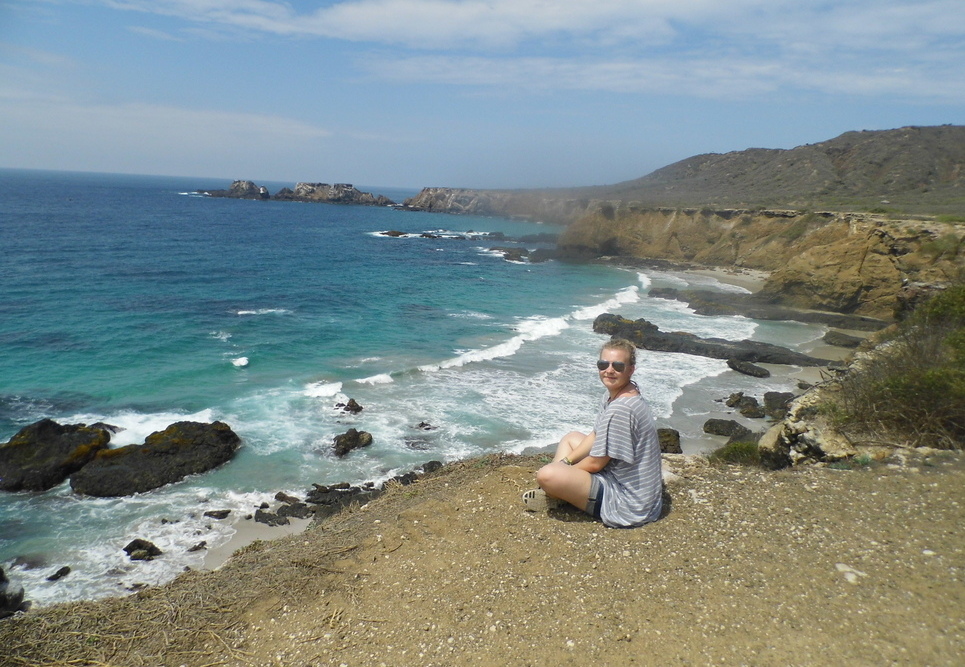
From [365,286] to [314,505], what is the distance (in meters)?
26.7

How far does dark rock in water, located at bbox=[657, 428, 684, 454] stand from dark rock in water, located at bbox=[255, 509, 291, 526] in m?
8.42

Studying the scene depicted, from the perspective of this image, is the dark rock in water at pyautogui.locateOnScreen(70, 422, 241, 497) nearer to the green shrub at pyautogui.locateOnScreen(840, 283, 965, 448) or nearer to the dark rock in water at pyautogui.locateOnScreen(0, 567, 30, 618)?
the dark rock in water at pyautogui.locateOnScreen(0, 567, 30, 618)

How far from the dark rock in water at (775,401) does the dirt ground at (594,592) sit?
469 inches

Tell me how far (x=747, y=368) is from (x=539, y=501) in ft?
62.1

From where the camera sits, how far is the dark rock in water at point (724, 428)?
16.1 metres

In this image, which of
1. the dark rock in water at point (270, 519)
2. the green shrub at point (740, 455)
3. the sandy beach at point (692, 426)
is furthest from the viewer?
the dark rock in water at point (270, 519)

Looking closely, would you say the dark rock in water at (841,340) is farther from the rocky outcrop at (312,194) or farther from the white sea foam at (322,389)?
the rocky outcrop at (312,194)

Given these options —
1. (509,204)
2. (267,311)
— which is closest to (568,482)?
(267,311)

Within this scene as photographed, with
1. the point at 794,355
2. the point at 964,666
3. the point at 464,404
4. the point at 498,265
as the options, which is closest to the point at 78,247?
the point at 498,265

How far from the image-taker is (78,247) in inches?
1772

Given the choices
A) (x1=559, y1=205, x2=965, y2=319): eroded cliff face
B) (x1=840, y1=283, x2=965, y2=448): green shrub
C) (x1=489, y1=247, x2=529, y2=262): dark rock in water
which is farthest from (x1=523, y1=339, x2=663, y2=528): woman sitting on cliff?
(x1=489, y1=247, x2=529, y2=262): dark rock in water

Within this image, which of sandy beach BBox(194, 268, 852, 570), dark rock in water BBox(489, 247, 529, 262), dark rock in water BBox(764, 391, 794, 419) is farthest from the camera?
dark rock in water BBox(489, 247, 529, 262)

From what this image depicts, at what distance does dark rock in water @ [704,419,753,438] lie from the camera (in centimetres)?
1611

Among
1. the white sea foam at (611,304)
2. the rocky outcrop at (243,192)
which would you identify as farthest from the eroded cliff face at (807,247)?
the rocky outcrop at (243,192)
